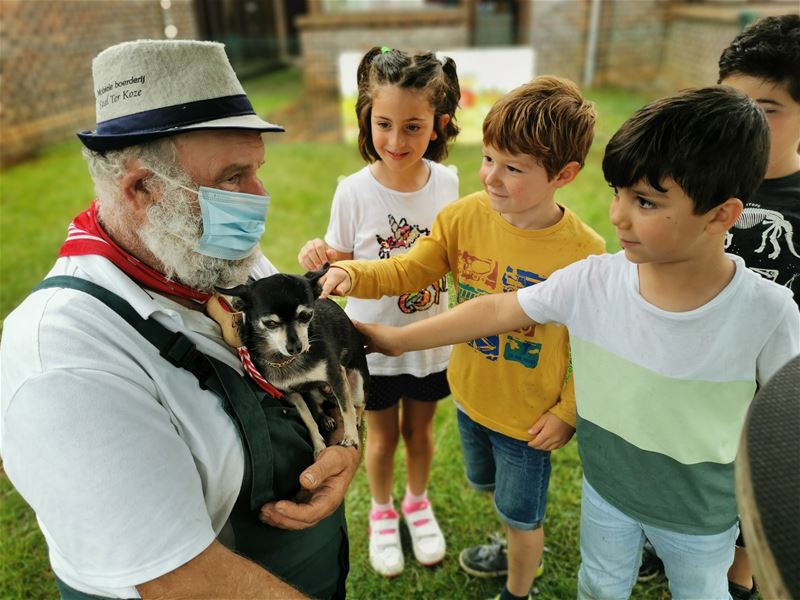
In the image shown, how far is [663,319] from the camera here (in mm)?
1559

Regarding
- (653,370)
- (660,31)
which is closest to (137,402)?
(653,370)

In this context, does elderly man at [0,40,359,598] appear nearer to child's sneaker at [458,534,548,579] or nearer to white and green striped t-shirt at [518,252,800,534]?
white and green striped t-shirt at [518,252,800,534]

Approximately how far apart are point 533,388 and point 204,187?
1.38m

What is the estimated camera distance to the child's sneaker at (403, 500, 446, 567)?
9.69 feet

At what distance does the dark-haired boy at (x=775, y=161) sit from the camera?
2037mm

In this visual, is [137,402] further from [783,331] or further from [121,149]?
[783,331]

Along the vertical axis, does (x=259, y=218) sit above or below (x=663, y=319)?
above

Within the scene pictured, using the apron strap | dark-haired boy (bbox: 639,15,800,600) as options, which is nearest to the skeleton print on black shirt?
dark-haired boy (bbox: 639,15,800,600)

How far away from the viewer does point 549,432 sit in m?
2.05

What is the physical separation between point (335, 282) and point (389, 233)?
1.98ft

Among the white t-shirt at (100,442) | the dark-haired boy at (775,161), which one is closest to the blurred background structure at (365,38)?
the dark-haired boy at (775,161)

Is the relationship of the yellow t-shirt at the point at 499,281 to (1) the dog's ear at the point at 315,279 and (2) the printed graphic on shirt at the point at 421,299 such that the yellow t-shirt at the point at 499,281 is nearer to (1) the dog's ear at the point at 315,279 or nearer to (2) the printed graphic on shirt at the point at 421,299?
(1) the dog's ear at the point at 315,279

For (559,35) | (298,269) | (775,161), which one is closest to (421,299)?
(775,161)

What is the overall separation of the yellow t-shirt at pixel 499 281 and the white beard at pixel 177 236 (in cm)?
58
